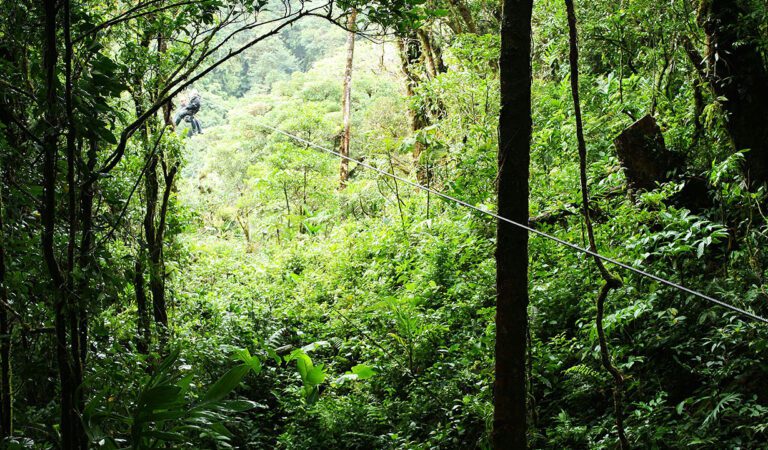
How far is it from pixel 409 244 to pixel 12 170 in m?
4.77

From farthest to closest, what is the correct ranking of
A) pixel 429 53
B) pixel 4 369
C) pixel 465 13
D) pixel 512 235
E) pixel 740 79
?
1. pixel 429 53
2. pixel 465 13
3. pixel 740 79
4. pixel 512 235
5. pixel 4 369

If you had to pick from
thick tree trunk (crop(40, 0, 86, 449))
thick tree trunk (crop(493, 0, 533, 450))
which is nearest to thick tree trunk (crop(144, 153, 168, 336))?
thick tree trunk (crop(40, 0, 86, 449))

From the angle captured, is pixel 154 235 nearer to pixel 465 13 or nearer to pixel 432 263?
pixel 432 263

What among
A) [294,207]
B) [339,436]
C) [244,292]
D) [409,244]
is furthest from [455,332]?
[294,207]

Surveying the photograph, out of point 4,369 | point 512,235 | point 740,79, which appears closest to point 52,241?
point 4,369

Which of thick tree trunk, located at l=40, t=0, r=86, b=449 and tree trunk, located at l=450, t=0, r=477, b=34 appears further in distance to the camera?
tree trunk, located at l=450, t=0, r=477, b=34

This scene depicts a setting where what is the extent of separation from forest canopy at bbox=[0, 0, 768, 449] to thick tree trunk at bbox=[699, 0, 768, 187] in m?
0.02

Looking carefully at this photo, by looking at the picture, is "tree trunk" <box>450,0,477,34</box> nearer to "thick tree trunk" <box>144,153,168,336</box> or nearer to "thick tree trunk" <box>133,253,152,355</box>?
"thick tree trunk" <box>144,153,168,336</box>

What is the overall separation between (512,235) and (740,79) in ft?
8.25

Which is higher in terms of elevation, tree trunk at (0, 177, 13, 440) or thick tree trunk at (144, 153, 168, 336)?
thick tree trunk at (144, 153, 168, 336)

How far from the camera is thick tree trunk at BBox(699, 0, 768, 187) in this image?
4125 mm

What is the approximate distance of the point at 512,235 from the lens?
2934mm

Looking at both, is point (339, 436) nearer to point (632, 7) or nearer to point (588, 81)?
point (632, 7)

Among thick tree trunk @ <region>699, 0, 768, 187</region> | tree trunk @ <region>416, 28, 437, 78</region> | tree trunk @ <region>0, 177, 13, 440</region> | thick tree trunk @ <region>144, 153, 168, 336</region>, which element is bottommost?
tree trunk @ <region>0, 177, 13, 440</region>
